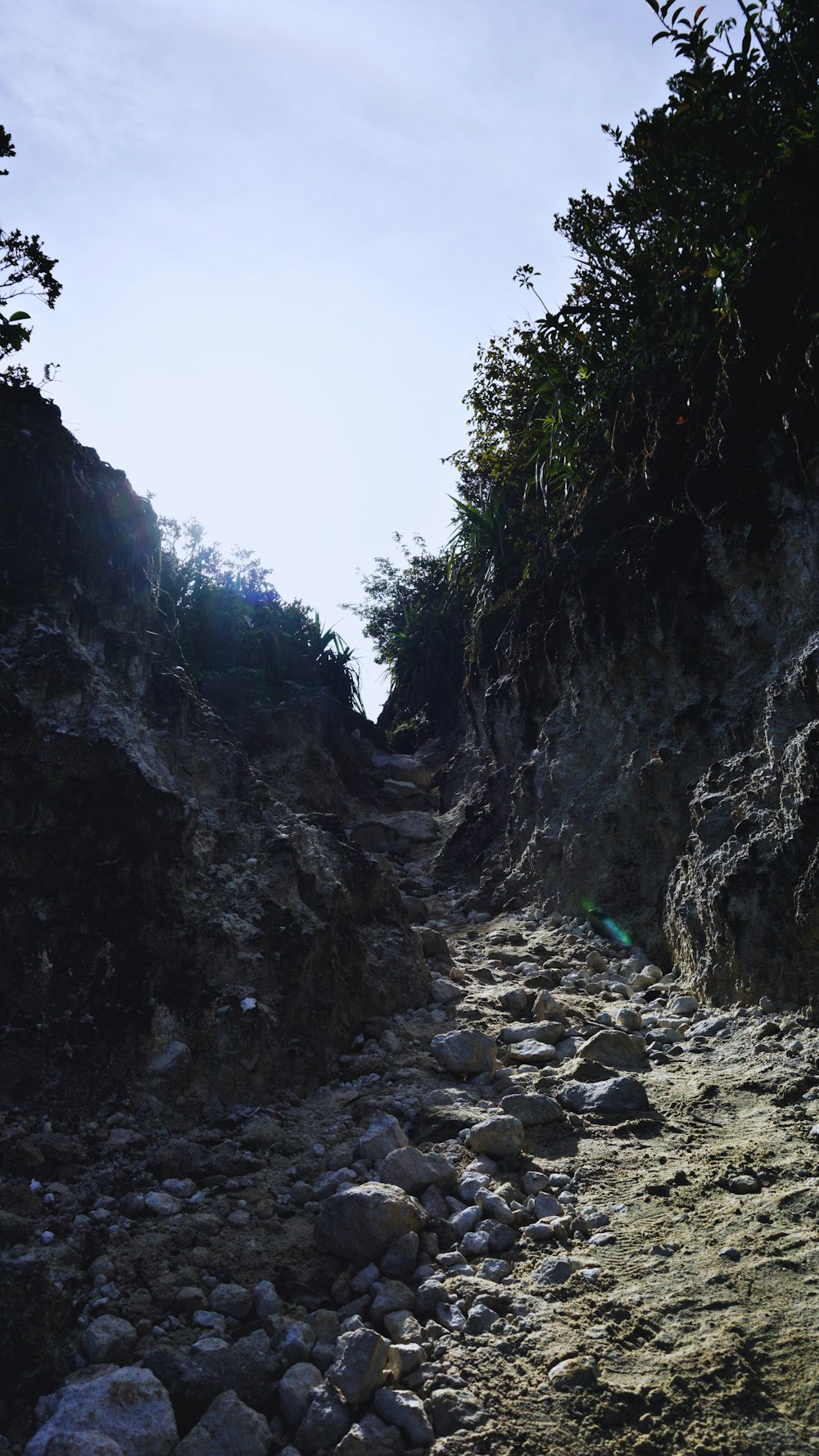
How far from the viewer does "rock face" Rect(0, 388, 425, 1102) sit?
14.7ft

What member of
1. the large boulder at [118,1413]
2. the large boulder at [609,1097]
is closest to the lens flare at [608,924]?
the large boulder at [609,1097]

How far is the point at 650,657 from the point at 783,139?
4157mm

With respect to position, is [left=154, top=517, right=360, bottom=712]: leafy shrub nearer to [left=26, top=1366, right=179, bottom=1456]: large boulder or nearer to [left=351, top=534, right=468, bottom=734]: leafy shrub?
[left=351, top=534, right=468, bottom=734]: leafy shrub

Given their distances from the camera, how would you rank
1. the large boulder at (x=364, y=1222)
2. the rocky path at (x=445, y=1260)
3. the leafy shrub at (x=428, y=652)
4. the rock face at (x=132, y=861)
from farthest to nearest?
1. the leafy shrub at (x=428, y=652)
2. the rock face at (x=132, y=861)
3. the large boulder at (x=364, y=1222)
4. the rocky path at (x=445, y=1260)

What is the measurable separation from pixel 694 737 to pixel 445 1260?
4715mm

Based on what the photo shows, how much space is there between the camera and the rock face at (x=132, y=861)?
14.7 feet

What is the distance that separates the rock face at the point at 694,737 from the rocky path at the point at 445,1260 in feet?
2.67

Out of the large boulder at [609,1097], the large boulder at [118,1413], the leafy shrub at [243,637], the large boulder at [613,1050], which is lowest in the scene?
the large boulder at [118,1413]

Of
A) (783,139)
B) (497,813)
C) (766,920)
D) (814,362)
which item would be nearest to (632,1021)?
(766,920)

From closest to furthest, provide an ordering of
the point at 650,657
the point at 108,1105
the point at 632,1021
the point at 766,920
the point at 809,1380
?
the point at 809,1380, the point at 108,1105, the point at 766,920, the point at 632,1021, the point at 650,657

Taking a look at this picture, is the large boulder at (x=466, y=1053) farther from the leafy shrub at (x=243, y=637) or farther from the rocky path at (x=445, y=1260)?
A: the leafy shrub at (x=243, y=637)

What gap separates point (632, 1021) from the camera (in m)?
5.84

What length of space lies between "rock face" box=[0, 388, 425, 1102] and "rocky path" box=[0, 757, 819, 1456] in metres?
0.36

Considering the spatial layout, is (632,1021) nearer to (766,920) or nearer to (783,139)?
(766,920)
